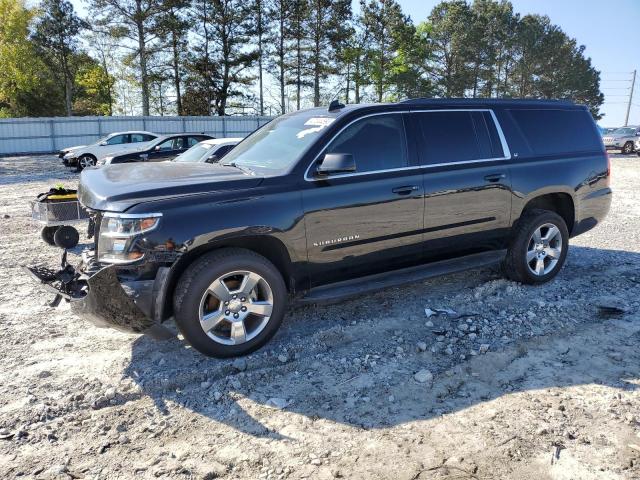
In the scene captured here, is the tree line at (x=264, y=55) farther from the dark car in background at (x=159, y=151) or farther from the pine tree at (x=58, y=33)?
the dark car in background at (x=159, y=151)

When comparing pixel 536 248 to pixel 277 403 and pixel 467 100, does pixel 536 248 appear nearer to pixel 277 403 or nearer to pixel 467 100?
pixel 467 100

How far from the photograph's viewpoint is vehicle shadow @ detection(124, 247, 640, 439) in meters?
3.37

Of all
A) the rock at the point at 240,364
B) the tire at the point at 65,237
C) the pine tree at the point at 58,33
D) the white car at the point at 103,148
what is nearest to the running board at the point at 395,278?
the rock at the point at 240,364

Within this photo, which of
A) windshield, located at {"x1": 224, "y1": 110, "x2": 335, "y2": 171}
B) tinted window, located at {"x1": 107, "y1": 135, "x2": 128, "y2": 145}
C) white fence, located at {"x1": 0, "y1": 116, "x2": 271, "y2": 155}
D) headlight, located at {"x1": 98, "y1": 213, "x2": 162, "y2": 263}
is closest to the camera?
headlight, located at {"x1": 98, "y1": 213, "x2": 162, "y2": 263}

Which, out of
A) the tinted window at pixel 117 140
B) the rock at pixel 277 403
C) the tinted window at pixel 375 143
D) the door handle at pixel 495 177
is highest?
the tinted window at pixel 117 140

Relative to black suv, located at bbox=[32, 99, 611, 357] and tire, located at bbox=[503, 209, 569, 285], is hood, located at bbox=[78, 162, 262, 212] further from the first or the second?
tire, located at bbox=[503, 209, 569, 285]

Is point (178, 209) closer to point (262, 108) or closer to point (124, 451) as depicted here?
point (124, 451)

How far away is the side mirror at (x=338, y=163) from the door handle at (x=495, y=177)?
167 cm

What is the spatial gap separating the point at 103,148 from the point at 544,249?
1862 cm

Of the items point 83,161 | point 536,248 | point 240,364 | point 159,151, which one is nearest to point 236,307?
point 240,364

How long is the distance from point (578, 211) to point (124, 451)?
5.15 meters

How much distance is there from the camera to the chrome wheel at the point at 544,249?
5492 mm

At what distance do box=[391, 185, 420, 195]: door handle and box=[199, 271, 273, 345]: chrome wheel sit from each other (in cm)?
143

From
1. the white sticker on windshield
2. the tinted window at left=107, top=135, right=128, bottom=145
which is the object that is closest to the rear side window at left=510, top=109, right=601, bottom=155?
the white sticker on windshield
